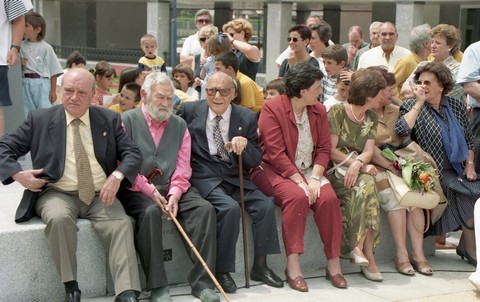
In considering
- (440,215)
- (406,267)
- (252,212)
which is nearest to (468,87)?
(440,215)

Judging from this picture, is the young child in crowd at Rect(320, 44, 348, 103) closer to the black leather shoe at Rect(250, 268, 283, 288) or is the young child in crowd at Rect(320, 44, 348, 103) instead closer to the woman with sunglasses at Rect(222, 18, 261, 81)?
the woman with sunglasses at Rect(222, 18, 261, 81)

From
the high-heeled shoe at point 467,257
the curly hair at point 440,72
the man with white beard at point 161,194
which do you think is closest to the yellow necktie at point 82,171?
the man with white beard at point 161,194

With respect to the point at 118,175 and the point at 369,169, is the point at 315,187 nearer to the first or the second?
the point at 369,169

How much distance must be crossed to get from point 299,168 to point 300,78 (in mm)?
730

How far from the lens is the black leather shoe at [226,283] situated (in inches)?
245

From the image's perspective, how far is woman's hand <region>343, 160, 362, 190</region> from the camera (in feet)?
22.7

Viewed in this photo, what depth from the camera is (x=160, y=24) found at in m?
28.4

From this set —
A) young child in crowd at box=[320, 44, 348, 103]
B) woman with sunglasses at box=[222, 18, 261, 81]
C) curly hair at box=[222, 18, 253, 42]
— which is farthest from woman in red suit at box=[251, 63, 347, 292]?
curly hair at box=[222, 18, 253, 42]

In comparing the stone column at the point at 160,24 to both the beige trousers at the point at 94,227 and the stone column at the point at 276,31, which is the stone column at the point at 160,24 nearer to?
the stone column at the point at 276,31

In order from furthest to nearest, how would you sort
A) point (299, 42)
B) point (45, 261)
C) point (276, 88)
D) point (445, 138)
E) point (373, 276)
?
1. point (299, 42)
2. point (276, 88)
3. point (445, 138)
4. point (373, 276)
5. point (45, 261)

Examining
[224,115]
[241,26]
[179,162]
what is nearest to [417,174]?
[224,115]

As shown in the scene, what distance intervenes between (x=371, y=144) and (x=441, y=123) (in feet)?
2.46

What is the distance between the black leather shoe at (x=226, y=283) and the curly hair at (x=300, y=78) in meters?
1.57

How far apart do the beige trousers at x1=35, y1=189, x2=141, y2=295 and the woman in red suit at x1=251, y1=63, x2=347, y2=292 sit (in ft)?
4.38
